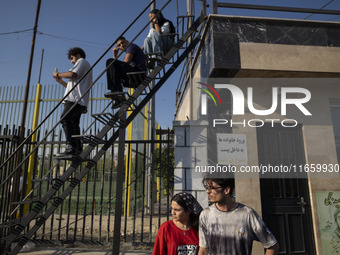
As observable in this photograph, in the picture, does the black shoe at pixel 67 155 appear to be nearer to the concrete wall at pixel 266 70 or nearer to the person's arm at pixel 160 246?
the concrete wall at pixel 266 70

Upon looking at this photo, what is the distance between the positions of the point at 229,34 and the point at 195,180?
3.05 m

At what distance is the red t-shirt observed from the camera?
2.54 metres

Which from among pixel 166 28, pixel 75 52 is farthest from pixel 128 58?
pixel 166 28

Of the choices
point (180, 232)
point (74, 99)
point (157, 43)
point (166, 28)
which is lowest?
point (180, 232)

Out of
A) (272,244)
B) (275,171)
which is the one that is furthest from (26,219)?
(275,171)

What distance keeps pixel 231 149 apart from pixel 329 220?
239 cm

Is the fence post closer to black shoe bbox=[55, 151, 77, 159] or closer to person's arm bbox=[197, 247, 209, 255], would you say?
black shoe bbox=[55, 151, 77, 159]

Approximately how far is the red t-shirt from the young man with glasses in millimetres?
109

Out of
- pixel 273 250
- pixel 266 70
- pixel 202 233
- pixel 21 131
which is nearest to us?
pixel 273 250

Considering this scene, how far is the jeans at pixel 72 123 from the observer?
177 inches

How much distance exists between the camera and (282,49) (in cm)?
491

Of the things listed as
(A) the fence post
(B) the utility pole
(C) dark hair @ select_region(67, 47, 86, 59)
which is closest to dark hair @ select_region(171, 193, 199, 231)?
(C) dark hair @ select_region(67, 47, 86, 59)

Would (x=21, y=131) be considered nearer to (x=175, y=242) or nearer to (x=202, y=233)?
(x=175, y=242)

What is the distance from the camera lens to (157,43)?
531cm
